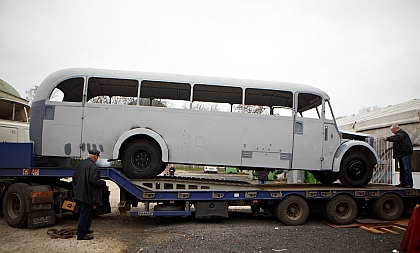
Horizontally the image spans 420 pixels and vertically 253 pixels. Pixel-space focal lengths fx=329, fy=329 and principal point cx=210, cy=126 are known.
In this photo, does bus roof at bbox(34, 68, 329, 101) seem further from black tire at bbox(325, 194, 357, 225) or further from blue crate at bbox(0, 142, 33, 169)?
black tire at bbox(325, 194, 357, 225)

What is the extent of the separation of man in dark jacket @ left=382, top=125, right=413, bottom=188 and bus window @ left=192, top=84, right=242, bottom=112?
407 centimetres

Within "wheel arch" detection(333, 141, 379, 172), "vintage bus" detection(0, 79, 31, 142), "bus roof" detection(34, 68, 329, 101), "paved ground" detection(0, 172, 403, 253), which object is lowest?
"paved ground" detection(0, 172, 403, 253)

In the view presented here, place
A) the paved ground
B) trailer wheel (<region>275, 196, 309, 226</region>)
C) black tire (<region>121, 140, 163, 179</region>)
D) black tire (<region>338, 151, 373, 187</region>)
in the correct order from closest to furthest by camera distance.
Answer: the paved ground, black tire (<region>121, 140, 163, 179</region>), trailer wheel (<region>275, 196, 309, 226</region>), black tire (<region>338, 151, 373, 187</region>)

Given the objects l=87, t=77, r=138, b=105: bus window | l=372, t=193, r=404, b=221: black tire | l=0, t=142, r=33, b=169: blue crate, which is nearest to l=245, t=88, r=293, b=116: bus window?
l=87, t=77, r=138, b=105: bus window

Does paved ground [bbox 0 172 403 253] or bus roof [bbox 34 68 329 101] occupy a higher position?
bus roof [bbox 34 68 329 101]

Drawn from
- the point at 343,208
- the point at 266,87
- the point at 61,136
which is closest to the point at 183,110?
the point at 266,87

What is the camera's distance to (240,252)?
→ 574 centimetres

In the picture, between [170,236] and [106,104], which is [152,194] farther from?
[106,104]

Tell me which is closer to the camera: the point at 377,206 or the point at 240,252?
the point at 240,252

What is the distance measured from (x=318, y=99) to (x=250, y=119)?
1.92 meters

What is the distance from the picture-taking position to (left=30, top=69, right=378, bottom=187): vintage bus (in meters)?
7.39

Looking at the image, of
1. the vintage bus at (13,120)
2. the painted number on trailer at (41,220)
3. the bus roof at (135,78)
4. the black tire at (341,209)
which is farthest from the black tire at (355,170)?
the vintage bus at (13,120)

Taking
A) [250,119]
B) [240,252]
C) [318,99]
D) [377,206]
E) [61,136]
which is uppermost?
[318,99]

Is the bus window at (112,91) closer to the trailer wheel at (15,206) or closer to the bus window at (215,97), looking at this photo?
the bus window at (215,97)
